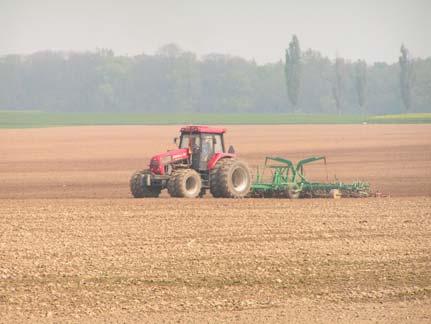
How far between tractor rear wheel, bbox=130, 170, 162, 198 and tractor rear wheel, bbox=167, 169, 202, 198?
752 millimetres

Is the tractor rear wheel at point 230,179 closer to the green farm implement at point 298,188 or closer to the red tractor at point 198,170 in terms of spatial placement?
the red tractor at point 198,170

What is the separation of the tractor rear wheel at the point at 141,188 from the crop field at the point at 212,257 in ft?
2.04

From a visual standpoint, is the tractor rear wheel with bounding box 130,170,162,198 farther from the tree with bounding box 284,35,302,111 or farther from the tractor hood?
the tree with bounding box 284,35,302,111

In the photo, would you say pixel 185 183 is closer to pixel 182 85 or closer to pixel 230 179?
pixel 230 179

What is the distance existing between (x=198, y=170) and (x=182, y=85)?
146 metres

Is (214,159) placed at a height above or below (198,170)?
above

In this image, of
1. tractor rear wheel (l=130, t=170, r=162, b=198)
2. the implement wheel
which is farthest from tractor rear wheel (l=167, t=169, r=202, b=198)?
the implement wheel

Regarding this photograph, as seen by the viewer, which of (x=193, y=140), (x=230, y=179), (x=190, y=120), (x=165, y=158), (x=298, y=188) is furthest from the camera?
(x=190, y=120)

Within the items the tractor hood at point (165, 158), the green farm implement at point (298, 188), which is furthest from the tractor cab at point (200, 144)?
the green farm implement at point (298, 188)

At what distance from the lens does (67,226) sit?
2044cm

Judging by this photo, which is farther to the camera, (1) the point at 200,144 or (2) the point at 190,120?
(2) the point at 190,120

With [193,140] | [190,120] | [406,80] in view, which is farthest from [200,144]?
[406,80]

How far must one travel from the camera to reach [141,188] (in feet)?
85.6

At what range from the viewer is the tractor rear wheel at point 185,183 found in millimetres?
25016
